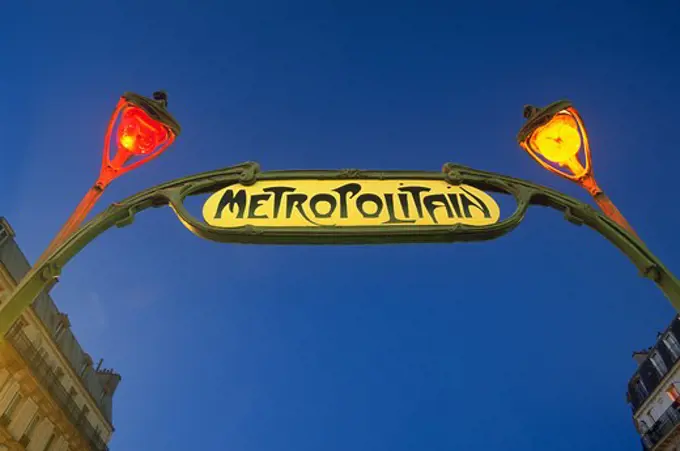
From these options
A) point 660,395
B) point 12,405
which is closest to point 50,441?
point 12,405

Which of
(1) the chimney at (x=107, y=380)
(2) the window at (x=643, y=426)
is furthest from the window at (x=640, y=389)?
(1) the chimney at (x=107, y=380)

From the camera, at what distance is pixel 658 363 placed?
103 ft

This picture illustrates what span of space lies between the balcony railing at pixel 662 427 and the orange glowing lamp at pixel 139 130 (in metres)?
31.0

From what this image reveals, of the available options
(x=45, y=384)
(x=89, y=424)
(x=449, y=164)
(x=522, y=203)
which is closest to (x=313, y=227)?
Answer: (x=449, y=164)

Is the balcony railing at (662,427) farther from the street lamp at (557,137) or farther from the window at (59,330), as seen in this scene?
the window at (59,330)

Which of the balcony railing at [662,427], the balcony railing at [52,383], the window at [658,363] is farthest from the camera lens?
the window at [658,363]

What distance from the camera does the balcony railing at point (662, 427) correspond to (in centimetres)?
2756

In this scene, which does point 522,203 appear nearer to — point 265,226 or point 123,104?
point 265,226

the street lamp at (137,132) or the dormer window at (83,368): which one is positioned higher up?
the dormer window at (83,368)

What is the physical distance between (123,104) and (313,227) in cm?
258

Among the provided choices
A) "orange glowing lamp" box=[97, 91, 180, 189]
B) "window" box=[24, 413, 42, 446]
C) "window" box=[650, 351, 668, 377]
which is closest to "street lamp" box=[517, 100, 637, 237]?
"orange glowing lamp" box=[97, 91, 180, 189]

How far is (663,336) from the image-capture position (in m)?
30.7

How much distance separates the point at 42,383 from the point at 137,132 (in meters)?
22.5

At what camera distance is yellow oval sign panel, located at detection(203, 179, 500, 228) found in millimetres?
4082
